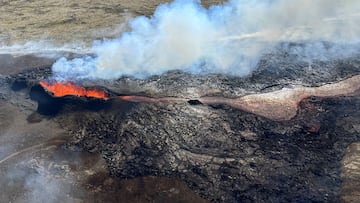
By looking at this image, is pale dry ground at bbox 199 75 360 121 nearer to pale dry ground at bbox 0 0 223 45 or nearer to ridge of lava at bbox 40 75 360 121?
ridge of lava at bbox 40 75 360 121

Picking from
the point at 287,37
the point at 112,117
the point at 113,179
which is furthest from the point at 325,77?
the point at 113,179

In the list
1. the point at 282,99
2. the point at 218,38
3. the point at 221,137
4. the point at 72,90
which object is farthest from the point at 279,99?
the point at 72,90

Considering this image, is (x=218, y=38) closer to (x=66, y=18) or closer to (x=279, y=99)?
(x=279, y=99)

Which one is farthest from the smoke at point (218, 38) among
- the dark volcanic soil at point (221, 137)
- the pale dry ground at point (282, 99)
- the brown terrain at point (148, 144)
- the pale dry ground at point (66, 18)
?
the pale dry ground at point (282, 99)

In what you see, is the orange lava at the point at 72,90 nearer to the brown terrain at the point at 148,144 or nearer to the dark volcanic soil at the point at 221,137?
the dark volcanic soil at the point at 221,137

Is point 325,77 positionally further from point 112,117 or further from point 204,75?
point 112,117

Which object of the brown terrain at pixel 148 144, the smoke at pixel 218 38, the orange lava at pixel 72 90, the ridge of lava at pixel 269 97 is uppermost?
the smoke at pixel 218 38
